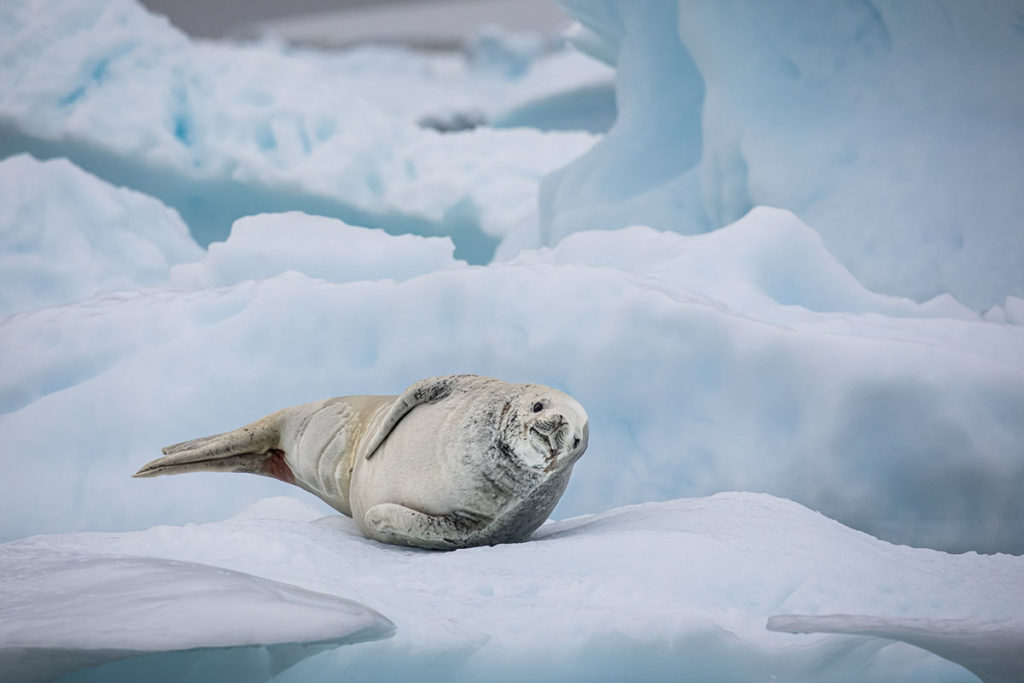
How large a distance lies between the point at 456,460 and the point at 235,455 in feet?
2.59

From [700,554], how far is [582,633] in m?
0.36

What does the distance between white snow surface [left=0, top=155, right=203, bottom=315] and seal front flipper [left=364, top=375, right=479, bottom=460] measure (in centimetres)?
260

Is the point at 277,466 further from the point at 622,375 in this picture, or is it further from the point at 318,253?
the point at 318,253

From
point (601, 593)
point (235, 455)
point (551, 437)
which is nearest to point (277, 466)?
point (235, 455)

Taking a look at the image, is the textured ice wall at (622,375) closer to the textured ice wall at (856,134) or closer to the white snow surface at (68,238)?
the textured ice wall at (856,134)

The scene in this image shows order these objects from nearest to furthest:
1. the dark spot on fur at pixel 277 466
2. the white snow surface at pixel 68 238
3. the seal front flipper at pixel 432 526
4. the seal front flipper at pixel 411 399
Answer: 1. the seal front flipper at pixel 432 526
2. the seal front flipper at pixel 411 399
3. the dark spot on fur at pixel 277 466
4. the white snow surface at pixel 68 238

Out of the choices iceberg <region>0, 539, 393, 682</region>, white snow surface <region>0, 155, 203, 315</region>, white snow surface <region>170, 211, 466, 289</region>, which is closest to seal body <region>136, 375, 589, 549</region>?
iceberg <region>0, 539, 393, 682</region>

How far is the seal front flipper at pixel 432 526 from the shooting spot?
201cm

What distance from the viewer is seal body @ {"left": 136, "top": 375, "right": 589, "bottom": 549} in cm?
196

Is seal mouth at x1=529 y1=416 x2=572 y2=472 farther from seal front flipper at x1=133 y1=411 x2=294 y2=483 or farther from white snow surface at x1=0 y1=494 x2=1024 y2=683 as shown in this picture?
seal front flipper at x1=133 y1=411 x2=294 y2=483

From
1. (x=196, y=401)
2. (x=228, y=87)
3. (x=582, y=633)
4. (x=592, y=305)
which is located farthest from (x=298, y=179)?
(x=582, y=633)

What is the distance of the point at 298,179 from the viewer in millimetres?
5746

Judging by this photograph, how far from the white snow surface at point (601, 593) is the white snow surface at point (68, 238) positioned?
2470mm

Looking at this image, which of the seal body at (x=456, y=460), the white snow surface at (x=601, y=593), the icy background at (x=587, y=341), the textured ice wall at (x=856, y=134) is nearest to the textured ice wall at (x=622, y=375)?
the icy background at (x=587, y=341)
